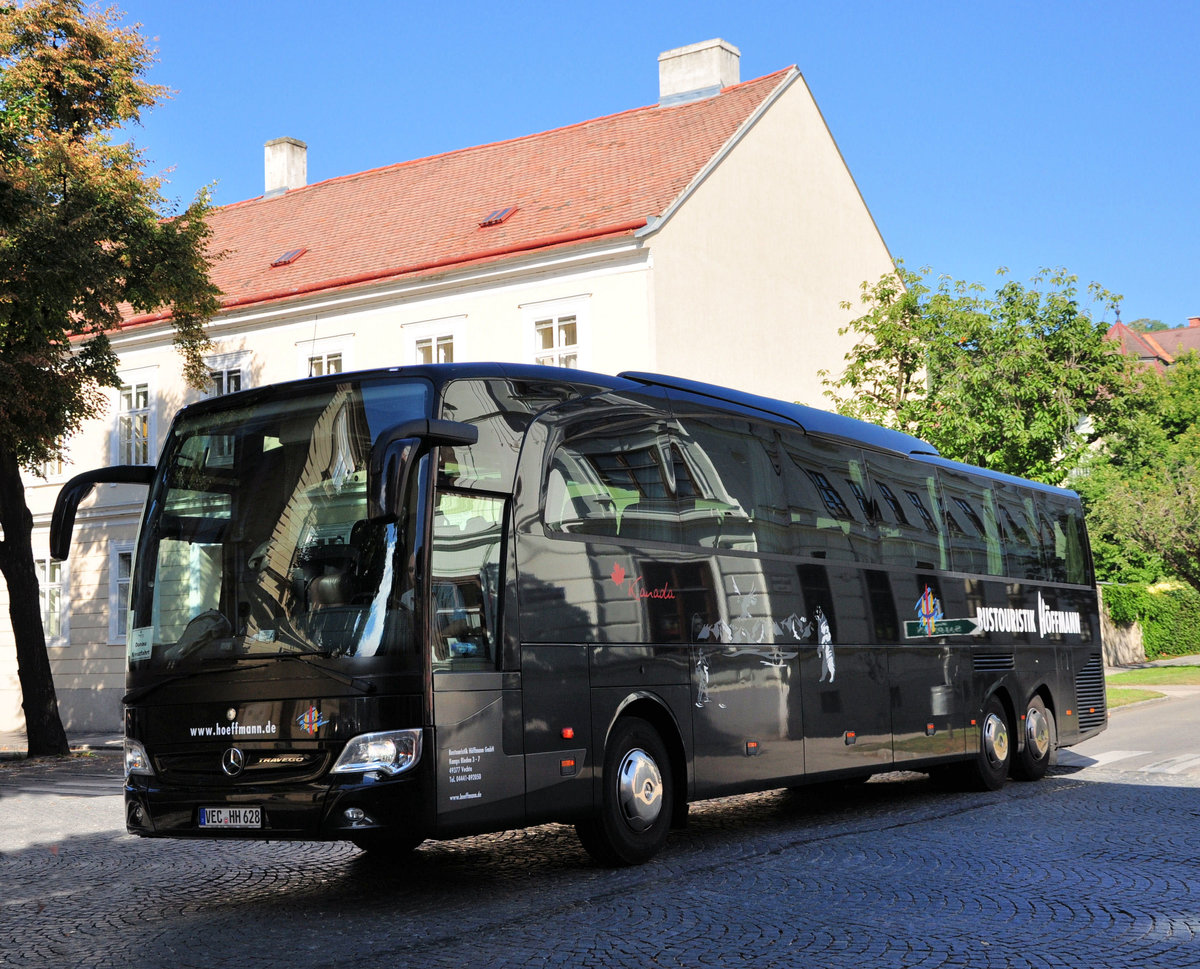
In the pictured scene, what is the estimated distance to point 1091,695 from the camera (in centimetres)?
1703

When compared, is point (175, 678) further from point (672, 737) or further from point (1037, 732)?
point (1037, 732)

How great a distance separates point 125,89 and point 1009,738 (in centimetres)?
1578

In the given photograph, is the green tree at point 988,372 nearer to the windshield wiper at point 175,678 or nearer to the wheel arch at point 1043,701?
the wheel arch at point 1043,701

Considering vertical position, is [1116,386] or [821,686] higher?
[1116,386]

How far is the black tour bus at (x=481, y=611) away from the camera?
776 centimetres

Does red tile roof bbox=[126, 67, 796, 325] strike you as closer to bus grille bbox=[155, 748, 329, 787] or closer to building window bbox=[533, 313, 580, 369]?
building window bbox=[533, 313, 580, 369]


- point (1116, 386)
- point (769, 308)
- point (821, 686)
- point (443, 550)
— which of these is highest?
point (769, 308)

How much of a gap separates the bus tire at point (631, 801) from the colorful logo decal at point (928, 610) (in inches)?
174

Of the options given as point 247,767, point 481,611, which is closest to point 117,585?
point 247,767

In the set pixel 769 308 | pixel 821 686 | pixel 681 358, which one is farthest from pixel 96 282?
pixel 769 308

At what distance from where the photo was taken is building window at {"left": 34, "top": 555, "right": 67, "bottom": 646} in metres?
31.4

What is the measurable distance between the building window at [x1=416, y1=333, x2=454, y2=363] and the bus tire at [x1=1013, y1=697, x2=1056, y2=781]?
1463cm

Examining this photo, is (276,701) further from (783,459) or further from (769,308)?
(769,308)

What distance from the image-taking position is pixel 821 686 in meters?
11.6
